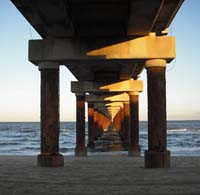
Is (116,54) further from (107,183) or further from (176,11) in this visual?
(107,183)

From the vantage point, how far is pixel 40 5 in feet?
41.7

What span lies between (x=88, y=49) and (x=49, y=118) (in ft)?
9.16

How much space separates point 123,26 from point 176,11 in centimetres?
245

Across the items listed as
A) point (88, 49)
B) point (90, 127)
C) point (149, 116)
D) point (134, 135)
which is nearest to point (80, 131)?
point (134, 135)

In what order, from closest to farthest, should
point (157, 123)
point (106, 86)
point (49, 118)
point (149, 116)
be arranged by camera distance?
1. point (157, 123)
2. point (149, 116)
3. point (49, 118)
4. point (106, 86)

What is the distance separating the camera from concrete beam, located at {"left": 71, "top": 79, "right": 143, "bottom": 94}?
29.0 meters

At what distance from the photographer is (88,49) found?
16250 mm

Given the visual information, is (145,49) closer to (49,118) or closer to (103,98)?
(49,118)

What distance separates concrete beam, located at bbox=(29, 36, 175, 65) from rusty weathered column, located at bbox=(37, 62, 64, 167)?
450mm

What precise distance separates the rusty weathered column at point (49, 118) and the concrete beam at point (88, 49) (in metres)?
0.45

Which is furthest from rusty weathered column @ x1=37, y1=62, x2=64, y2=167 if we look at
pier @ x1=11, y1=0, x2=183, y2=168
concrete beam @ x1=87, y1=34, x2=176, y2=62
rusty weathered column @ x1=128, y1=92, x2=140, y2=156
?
rusty weathered column @ x1=128, y1=92, x2=140, y2=156

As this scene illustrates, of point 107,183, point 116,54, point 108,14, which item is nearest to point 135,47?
point 116,54

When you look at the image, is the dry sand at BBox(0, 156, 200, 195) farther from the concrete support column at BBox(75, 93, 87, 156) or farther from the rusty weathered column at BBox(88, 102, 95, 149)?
the rusty weathered column at BBox(88, 102, 95, 149)

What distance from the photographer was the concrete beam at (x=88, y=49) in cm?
1591
